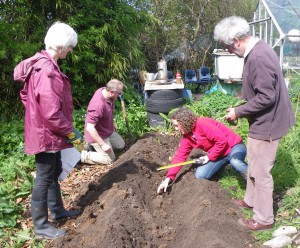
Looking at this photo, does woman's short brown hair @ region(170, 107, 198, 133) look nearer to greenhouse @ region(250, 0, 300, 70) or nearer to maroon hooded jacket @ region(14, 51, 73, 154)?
maroon hooded jacket @ region(14, 51, 73, 154)

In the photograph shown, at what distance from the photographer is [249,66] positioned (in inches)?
113

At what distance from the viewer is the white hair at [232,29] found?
288 cm

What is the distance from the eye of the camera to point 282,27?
8.88 metres

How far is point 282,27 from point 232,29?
6.80 m

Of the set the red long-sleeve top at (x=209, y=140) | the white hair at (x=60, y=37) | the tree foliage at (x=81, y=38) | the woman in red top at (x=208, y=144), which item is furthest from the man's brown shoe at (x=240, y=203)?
the tree foliage at (x=81, y=38)

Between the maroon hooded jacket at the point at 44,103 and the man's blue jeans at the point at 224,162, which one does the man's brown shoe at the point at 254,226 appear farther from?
the maroon hooded jacket at the point at 44,103

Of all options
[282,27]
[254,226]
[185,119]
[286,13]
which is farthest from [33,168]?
[286,13]

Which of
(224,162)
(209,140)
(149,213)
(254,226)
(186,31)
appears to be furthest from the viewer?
(186,31)

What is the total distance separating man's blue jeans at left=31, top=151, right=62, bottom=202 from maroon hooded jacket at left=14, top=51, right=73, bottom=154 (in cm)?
12

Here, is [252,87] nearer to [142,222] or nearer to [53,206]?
[142,222]

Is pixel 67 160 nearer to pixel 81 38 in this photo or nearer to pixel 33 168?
pixel 33 168

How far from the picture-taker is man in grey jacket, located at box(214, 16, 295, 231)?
2797mm

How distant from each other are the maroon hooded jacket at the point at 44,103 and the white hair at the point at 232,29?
147 centimetres

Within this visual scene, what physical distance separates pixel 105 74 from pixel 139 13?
179 centimetres
